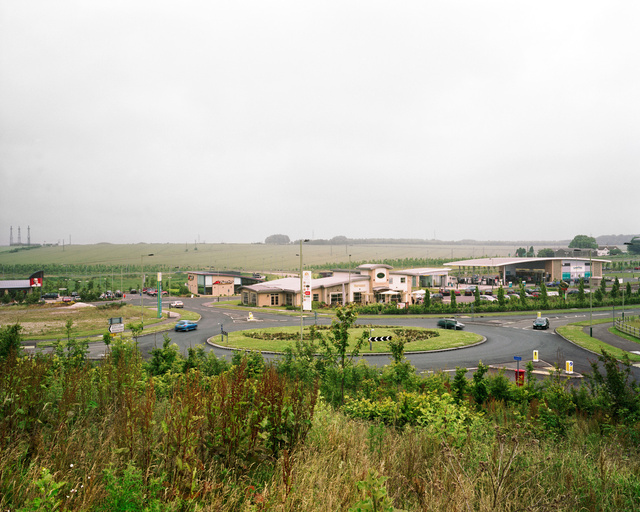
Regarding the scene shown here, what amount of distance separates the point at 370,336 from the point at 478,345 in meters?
7.80

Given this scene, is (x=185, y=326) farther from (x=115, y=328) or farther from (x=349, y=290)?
(x=349, y=290)

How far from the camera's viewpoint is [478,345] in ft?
92.8

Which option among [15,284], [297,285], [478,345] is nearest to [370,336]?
[478,345]

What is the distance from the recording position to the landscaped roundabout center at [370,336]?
26.6 metres

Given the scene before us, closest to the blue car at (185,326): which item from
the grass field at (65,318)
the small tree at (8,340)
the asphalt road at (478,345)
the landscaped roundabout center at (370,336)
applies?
the asphalt road at (478,345)

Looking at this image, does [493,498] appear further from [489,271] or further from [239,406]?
[489,271]

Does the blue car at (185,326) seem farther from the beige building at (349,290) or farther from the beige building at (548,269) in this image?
the beige building at (548,269)

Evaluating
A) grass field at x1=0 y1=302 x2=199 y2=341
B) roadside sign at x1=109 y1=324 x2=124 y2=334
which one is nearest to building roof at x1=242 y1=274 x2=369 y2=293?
grass field at x1=0 y1=302 x2=199 y2=341

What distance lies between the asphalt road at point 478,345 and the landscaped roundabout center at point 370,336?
1086mm

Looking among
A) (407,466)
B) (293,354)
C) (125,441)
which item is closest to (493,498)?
(407,466)

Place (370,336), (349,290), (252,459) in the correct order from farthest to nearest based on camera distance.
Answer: (349,290) → (370,336) → (252,459)

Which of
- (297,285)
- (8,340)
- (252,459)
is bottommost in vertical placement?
(297,285)

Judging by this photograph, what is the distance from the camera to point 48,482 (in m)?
2.92

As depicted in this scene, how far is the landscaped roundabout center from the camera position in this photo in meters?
26.6
